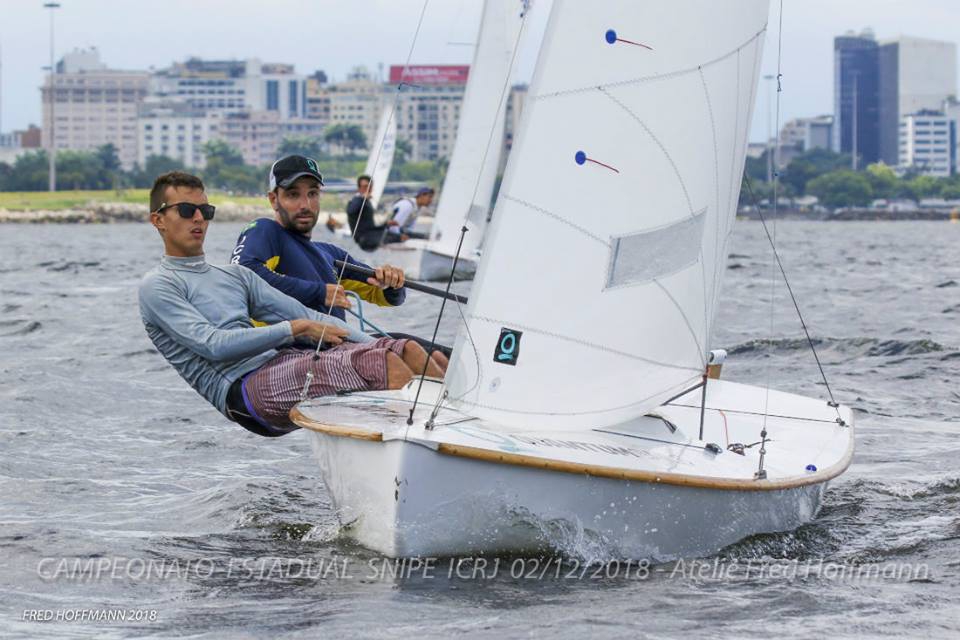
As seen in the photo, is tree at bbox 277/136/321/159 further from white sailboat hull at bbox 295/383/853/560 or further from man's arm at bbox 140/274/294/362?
white sailboat hull at bbox 295/383/853/560

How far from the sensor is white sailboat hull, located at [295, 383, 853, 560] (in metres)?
4.90

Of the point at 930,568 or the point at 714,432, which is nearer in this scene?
the point at 930,568

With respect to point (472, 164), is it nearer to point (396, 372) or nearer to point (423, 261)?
point (423, 261)

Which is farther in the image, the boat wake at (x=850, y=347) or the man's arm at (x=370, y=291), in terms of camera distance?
the boat wake at (x=850, y=347)

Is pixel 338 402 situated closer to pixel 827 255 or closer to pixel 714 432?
pixel 714 432

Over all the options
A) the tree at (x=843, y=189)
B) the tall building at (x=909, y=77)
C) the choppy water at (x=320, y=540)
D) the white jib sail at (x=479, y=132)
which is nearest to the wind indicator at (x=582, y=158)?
the choppy water at (x=320, y=540)

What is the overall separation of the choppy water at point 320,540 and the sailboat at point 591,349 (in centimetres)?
14

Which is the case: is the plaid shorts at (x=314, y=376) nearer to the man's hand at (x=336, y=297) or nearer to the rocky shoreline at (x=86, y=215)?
the man's hand at (x=336, y=297)

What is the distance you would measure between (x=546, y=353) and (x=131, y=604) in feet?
5.17

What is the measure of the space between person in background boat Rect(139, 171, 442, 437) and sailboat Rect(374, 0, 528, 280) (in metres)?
14.1

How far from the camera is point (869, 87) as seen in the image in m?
118

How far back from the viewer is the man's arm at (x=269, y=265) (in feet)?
19.4

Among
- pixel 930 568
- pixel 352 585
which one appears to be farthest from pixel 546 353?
pixel 930 568

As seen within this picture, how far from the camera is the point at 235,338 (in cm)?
548
